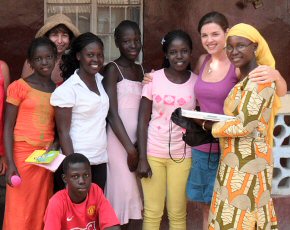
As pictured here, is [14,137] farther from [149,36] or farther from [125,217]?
[149,36]

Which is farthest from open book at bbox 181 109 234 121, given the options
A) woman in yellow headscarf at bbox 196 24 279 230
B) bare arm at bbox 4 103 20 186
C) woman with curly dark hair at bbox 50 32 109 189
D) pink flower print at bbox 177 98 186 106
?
bare arm at bbox 4 103 20 186

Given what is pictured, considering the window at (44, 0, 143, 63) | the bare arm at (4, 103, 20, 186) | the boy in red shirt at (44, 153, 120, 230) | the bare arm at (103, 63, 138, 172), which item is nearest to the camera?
the boy in red shirt at (44, 153, 120, 230)

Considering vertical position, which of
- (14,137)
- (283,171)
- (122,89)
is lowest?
(283,171)

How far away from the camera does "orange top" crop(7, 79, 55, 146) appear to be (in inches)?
145

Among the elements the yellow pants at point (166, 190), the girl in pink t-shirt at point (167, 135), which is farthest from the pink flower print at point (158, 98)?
the yellow pants at point (166, 190)

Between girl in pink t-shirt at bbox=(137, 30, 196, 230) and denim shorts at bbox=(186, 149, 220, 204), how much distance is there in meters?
0.11

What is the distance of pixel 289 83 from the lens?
507 cm

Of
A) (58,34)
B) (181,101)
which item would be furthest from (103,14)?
(181,101)

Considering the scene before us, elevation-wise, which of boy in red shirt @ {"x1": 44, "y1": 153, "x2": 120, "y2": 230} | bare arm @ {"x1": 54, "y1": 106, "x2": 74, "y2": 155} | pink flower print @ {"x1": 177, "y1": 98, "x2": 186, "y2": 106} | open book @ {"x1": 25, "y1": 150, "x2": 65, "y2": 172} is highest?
pink flower print @ {"x1": 177, "y1": 98, "x2": 186, "y2": 106}

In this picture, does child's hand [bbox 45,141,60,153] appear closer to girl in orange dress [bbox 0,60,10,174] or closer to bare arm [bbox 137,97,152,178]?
girl in orange dress [bbox 0,60,10,174]

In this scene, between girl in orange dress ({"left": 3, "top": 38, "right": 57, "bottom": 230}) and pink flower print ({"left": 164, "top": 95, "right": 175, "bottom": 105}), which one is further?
pink flower print ({"left": 164, "top": 95, "right": 175, "bottom": 105})

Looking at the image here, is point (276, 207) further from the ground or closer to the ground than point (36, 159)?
closer to the ground

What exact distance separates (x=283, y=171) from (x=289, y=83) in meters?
0.81

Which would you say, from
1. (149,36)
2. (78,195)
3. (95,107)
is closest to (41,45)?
(95,107)
